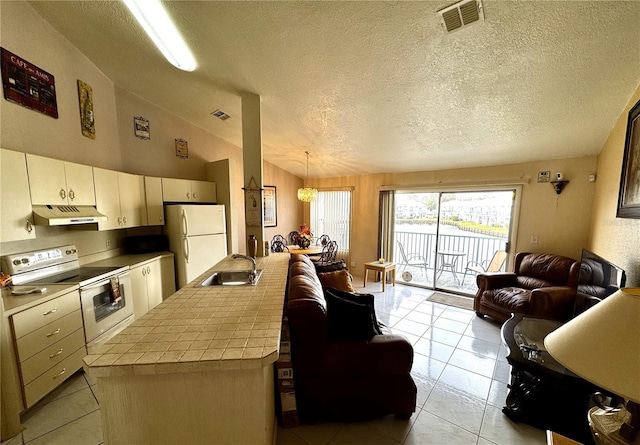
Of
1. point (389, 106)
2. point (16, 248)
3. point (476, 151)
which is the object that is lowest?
point (16, 248)

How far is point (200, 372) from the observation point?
3.49 ft

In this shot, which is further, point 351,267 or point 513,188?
point 351,267

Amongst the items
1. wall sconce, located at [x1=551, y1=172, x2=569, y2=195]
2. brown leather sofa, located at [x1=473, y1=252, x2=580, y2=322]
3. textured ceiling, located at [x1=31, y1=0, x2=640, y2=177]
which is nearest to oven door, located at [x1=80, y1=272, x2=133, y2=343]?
textured ceiling, located at [x1=31, y1=0, x2=640, y2=177]

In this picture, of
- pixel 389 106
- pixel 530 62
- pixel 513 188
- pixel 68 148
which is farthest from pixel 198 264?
pixel 513 188

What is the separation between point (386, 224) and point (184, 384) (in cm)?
447

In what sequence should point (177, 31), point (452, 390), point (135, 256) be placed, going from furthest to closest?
point (135, 256)
point (452, 390)
point (177, 31)

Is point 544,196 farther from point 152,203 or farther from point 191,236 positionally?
point 152,203

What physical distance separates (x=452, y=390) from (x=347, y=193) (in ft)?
13.7

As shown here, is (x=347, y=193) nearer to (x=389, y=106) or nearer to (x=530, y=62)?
(x=389, y=106)

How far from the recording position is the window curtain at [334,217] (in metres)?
5.68

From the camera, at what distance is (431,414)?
1.82 meters

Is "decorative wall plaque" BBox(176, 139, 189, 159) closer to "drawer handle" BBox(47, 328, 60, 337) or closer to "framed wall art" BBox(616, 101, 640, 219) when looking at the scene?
"drawer handle" BBox(47, 328, 60, 337)

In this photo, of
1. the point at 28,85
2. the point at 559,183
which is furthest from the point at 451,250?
the point at 28,85

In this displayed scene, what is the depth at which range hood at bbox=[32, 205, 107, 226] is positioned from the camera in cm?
197
